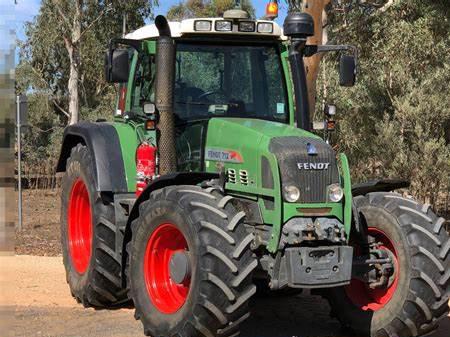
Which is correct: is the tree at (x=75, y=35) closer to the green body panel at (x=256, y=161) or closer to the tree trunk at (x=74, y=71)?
the tree trunk at (x=74, y=71)

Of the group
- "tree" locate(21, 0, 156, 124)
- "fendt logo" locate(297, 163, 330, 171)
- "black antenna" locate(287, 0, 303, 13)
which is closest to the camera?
"fendt logo" locate(297, 163, 330, 171)

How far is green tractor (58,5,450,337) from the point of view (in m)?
4.69

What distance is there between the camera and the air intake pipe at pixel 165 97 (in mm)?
5578

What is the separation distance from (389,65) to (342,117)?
61.3 inches

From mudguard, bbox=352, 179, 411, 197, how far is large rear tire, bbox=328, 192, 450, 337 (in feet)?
0.42

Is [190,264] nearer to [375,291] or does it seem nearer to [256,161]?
[256,161]

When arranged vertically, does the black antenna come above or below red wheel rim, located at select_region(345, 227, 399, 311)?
above

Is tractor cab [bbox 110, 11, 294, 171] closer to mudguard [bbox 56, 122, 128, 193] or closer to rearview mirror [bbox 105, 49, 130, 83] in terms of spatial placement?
rearview mirror [bbox 105, 49, 130, 83]

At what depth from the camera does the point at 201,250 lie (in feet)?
14.8

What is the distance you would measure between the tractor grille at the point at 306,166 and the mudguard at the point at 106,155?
169 cm

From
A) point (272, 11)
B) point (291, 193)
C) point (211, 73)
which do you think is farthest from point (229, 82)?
point (291, 193)

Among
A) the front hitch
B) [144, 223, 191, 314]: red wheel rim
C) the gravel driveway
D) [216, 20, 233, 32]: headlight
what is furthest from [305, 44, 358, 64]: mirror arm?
the gravel driveway

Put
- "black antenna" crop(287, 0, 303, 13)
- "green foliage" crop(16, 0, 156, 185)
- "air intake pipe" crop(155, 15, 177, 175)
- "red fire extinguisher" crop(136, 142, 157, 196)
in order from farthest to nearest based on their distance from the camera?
"green foliage" crop(16, 0, 156, 185), "black antenna" crop(287, 0, 303, 13), "red fire extinguisher" crop(136, 142, 157, 196), "air intake pipe" crop(155, 15, 177, 175)

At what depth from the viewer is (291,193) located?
489 centimetres
